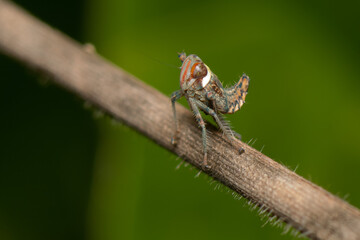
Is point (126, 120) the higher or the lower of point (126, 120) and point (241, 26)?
the lower

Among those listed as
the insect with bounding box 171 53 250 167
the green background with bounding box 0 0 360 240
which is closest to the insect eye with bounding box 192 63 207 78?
the insect with bounding box 171 53 250 167

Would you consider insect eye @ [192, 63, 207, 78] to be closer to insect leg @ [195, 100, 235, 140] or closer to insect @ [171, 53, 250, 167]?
insect @ [171, 53, 250, 167]

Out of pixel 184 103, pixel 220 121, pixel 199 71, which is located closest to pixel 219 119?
pixel 220 121

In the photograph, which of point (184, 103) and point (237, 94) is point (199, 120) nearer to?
point (237, 94)

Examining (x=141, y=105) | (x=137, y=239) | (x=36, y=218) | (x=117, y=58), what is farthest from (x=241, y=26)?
(x=36, y=218)

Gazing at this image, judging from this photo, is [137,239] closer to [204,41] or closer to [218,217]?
[218,217]

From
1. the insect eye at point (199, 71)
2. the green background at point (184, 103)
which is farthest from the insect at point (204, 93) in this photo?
the green background at point (184, 103)
